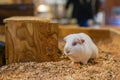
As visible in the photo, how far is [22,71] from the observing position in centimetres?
175

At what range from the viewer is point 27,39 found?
203 cm

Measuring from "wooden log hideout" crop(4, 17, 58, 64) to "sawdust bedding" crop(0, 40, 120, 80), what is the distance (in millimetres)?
125

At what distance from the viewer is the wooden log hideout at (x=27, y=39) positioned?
2002mm

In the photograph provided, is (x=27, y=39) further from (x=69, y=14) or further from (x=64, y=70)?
(x=69, y=14)

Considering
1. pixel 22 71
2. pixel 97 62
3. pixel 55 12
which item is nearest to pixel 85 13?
pixel 55 12

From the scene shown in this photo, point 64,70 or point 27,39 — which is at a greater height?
point 27,39

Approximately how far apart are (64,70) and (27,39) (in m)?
0.45

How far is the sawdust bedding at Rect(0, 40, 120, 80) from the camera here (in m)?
1.60

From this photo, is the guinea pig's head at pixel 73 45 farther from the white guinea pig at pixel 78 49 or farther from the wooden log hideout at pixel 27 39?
the wooden log hideout at pixel 27 39

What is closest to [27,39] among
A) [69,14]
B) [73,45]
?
[73,45]

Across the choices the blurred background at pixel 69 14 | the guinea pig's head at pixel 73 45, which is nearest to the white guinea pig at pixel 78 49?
the guinea pig's head at pixel 73 45

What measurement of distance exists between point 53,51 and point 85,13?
281 cm

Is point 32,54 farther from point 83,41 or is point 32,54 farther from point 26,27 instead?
point 83,41

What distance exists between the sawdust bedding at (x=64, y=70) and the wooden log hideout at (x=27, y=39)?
0.41 ft
